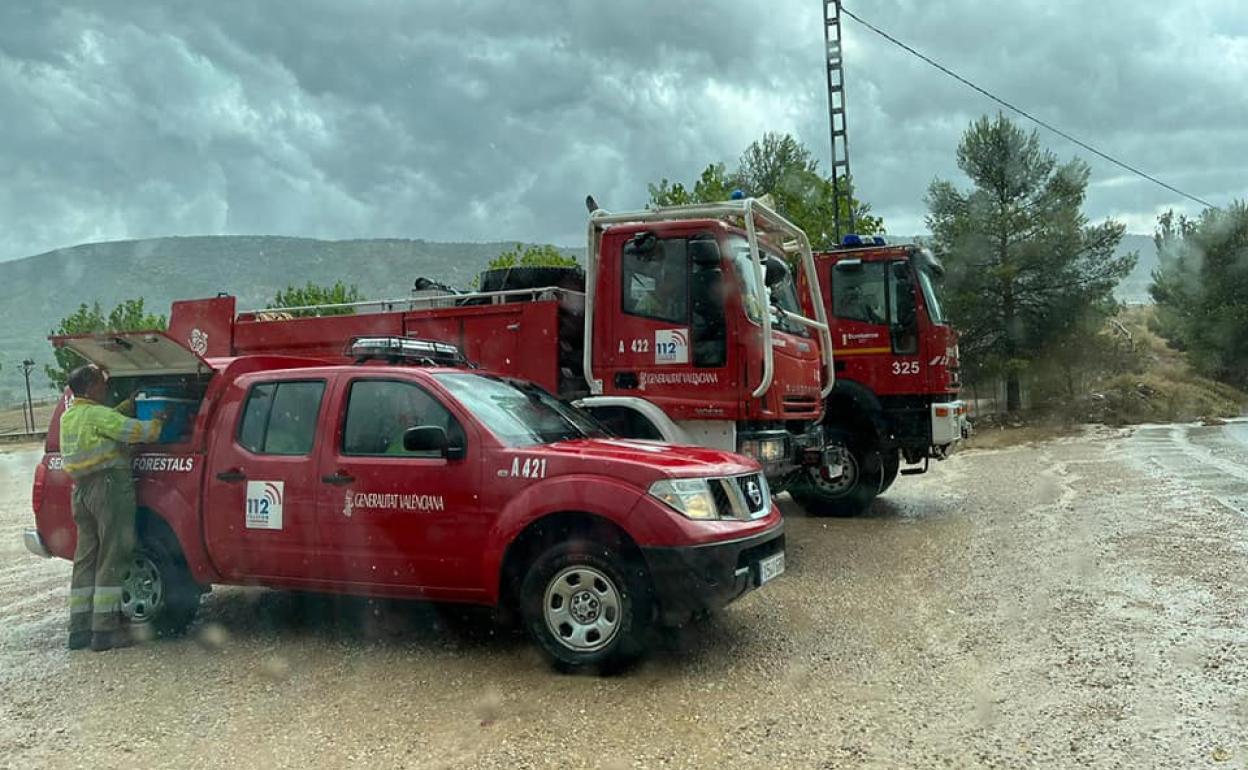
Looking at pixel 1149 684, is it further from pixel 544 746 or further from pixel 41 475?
pixel 41 475

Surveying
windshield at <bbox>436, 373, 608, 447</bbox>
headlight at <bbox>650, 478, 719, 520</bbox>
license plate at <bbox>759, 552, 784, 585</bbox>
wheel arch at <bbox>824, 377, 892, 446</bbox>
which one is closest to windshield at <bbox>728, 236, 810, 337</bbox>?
windshield at <bbox>436, 373, 608, 447</bbox>

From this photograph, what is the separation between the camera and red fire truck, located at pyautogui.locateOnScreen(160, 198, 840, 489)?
24.7 ft

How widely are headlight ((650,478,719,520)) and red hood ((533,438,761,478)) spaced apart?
0.04m

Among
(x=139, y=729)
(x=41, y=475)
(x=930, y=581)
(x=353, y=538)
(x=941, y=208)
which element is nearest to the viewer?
(x=139, y=729)

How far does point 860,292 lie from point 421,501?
7.14 metres

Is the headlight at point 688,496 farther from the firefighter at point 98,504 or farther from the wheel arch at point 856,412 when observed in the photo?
the wheel arch at point 856,412

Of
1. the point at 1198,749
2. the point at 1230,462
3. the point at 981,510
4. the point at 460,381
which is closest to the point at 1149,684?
the point at 1198,749

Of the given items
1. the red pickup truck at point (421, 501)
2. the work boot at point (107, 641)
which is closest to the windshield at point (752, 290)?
the red pickup truck at point (421, 501)

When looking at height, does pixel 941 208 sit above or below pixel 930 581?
above

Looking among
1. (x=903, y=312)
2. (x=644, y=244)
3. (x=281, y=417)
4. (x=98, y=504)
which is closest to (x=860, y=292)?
(x=903, y=312)

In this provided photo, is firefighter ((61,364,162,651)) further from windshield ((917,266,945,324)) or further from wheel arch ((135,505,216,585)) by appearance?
windshield ((917,266,945,324))

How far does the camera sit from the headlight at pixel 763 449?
754 centimetres

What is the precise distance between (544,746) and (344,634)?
8.23 feet

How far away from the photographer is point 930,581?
7180mm
